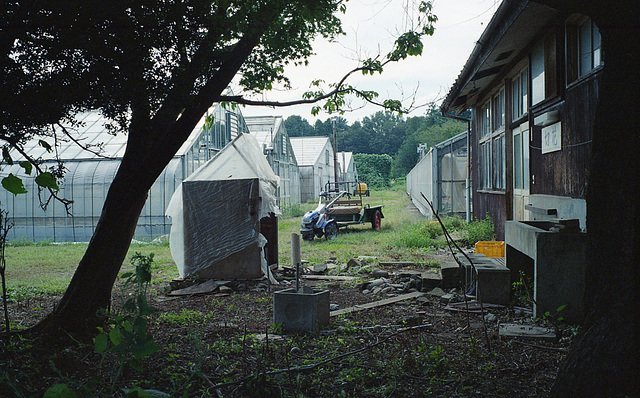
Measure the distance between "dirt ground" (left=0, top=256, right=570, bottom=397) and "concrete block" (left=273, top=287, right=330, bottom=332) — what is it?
0.44 ft

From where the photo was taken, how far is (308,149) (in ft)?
127

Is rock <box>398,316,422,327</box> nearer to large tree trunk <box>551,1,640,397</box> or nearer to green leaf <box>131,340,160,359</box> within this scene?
large tree trunk <box>551,1,640,397</box>

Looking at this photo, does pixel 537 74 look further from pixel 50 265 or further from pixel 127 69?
pixel 50 265

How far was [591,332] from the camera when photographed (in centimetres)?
285

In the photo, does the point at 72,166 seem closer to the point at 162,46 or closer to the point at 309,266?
the point at 309,266

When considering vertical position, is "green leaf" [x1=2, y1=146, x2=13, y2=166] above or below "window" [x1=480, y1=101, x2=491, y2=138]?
below

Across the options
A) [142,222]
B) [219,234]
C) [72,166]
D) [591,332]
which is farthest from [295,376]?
[72,166]

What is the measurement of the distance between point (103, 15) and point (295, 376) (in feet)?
11.1

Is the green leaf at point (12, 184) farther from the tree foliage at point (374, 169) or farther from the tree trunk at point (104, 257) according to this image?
the tree foliage at point (374, 169)

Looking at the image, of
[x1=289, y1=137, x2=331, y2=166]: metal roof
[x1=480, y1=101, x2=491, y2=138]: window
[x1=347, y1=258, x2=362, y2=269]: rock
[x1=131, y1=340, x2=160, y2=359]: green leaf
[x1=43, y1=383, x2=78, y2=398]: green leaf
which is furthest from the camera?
[x1=289, y1=137, x2=331, y2=166]: metal roof

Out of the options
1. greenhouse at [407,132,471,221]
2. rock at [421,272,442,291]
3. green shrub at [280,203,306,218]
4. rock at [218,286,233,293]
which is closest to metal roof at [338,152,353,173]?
green shrub at [280,203,306,218]

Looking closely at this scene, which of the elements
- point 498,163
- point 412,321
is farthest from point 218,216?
point 498,163

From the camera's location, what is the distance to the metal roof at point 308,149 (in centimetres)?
3641

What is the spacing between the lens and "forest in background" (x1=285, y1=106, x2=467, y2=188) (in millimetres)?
A: 62844
